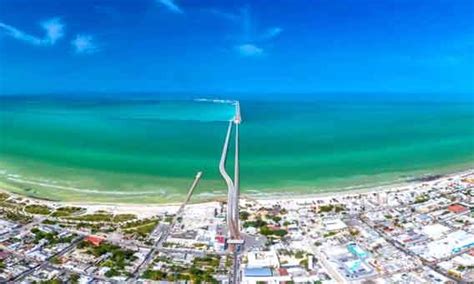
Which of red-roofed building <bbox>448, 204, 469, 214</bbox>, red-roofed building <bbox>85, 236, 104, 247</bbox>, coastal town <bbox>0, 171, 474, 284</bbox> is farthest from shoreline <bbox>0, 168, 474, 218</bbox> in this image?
red-roofed building <bbox>448, 204, 469, 214</bbox>

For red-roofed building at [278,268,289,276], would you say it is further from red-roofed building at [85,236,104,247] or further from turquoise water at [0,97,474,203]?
turquoise water at [0,97,474,203]

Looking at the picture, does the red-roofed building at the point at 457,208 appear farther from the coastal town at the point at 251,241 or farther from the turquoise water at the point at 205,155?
the turquoise water at the point at 205,155

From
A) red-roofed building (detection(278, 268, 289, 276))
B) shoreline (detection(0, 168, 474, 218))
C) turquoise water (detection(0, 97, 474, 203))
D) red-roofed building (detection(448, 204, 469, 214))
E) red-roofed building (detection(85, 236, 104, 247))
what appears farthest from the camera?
turquoise water (detection(0, 97, 474, 203))

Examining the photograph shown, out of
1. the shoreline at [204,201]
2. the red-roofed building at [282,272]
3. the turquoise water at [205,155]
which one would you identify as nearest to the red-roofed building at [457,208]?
the shoreline at [204,201]

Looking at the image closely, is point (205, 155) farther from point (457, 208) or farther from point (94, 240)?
point (457, 208)

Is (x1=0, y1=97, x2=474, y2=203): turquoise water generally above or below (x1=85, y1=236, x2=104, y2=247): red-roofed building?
above

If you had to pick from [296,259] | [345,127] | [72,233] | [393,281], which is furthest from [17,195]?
[345,127]
